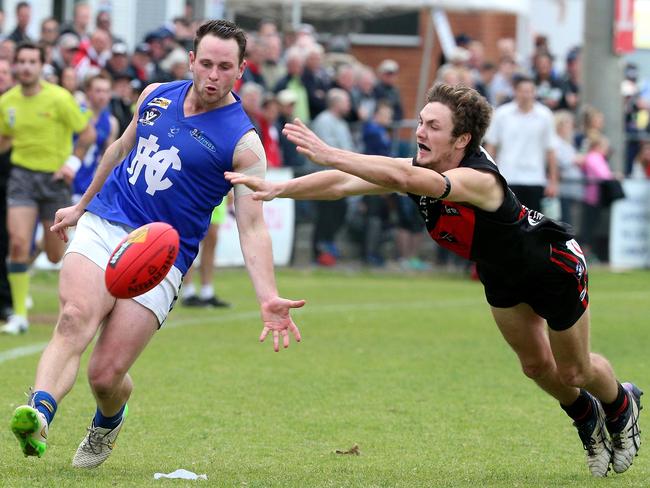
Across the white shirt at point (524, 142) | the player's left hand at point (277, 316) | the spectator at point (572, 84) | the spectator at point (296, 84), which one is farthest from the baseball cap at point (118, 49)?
the player's left hand at point (277, 316)

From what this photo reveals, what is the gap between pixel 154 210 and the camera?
673cm

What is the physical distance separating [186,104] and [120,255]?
3.53 feet

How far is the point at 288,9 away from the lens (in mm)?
25516

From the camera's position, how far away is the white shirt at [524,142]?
16.9 metres

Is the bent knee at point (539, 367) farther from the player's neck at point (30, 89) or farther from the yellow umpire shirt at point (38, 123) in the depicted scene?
the player's neck at point (30, 89)

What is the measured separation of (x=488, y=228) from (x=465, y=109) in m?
0.58

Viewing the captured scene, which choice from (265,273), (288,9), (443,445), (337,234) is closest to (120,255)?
(265,273)

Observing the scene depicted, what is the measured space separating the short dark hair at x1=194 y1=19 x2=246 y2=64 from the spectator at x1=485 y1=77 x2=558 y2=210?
34.3 feet

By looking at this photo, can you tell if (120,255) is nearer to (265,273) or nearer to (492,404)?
(265,273)

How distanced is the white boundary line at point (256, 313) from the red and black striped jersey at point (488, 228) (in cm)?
500

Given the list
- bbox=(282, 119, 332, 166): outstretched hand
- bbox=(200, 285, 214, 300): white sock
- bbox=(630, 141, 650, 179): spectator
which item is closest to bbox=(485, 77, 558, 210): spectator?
bbox=(200, 285, 214, 300): white sock

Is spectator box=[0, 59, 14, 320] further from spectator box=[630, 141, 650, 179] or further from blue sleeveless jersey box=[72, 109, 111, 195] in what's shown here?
spectator box=[630, 141, 650, 179]

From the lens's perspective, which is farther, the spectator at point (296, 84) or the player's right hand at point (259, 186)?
the spectator at point (296, 84)

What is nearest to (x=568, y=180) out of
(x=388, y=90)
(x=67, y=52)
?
(x=388, y=90)
